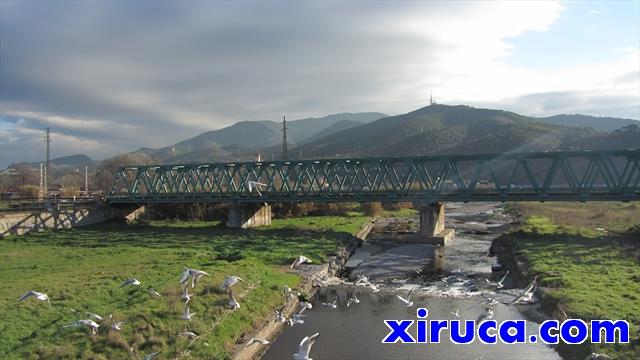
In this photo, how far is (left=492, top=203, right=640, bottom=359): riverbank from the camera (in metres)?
18.0

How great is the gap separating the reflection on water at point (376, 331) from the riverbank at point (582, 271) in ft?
6.28

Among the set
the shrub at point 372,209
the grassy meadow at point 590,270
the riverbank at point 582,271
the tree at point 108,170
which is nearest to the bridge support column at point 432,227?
the riverbank at point 582,271

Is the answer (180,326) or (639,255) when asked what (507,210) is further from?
(180,326)

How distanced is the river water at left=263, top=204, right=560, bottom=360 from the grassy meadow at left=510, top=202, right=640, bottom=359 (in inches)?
76.5

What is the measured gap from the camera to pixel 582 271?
25.6 m

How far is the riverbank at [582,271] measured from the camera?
18.0 m

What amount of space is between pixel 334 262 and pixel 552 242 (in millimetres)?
16074

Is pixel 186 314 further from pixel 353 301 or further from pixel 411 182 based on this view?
pixel 411 182

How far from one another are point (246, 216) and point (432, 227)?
19.1 metres

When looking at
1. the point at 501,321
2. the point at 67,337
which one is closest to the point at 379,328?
the point at 501,321

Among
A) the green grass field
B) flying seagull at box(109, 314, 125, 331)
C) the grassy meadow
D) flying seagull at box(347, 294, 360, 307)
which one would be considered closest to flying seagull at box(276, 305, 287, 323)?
the green grass field

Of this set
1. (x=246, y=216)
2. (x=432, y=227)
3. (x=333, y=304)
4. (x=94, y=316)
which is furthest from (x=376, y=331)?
(x=246, y=216)

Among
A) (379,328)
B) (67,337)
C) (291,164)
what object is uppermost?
(291,164)

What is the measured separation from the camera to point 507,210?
77.9 meters
